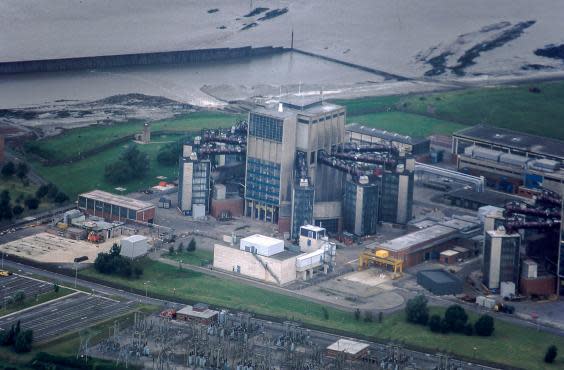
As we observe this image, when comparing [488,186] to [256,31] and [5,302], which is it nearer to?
[5,302]

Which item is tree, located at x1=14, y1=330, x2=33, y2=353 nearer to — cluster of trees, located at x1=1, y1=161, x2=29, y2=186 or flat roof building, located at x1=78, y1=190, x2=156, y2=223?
flat roof building, located at x1=78, y1=190, x2=156, y2=223

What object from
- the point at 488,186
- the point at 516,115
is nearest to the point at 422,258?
the point at 488,186

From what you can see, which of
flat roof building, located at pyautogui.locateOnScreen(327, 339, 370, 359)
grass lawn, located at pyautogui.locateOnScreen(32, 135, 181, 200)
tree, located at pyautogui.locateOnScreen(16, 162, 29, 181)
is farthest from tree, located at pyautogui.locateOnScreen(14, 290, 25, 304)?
tree, located at pyautogui.locateOnScreen(16, 162, 29, 181)

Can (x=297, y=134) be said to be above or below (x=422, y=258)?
above

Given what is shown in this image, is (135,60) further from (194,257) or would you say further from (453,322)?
(453,322)

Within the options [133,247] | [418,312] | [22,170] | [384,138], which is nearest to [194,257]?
[133,247]

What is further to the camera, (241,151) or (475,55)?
(475,55)

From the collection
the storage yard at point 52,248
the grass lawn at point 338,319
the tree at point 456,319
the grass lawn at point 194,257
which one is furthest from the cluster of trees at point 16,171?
the tree at point 456,319
